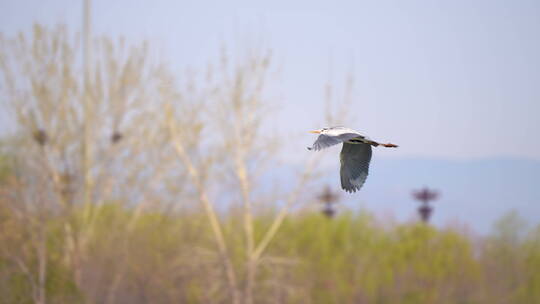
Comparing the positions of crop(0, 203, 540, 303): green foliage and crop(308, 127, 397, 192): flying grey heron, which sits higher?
crop(308, 127, 397, 192): flying grey heron

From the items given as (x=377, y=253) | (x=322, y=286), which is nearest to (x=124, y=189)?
(x=322, y=286)

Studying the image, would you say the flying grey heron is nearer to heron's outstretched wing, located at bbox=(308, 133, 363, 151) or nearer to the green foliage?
heron's outstretched wing, located at bbox=(308, 133, 363, 151)

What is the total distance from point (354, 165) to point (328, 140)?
1.50 ft

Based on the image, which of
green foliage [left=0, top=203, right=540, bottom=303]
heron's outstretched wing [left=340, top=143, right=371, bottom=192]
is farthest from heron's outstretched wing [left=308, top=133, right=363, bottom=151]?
green foliage [left=0, top=203, right=540, bottom=303]

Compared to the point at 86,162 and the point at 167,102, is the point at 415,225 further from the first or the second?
the point at 86,162

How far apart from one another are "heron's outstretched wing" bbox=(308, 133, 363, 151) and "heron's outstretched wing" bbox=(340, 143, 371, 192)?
1.16 feet

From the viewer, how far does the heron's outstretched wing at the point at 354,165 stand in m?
2.10

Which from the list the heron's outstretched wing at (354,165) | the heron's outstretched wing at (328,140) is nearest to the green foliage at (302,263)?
the heron's outstretched wing at (354,165)

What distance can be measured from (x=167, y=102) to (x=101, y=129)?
1282mm

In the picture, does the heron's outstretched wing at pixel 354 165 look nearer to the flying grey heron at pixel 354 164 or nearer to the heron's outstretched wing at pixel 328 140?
the flying grey heron at pixel 354 164

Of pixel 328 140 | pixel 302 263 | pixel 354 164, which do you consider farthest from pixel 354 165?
pixel 302 263

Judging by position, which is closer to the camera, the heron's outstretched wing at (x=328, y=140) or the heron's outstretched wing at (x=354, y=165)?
the heron's outstretched wing at (x=328, y=140)

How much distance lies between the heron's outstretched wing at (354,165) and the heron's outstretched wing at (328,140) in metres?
0.35

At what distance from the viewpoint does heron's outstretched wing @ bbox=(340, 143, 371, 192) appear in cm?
210
